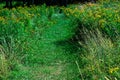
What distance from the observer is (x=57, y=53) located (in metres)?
11.9

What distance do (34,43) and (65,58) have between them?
65.8 inches

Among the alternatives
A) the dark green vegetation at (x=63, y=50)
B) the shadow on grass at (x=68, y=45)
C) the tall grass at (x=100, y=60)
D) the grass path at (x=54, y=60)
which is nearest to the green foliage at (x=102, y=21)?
the dark green vegetation at (x=63, y=50)

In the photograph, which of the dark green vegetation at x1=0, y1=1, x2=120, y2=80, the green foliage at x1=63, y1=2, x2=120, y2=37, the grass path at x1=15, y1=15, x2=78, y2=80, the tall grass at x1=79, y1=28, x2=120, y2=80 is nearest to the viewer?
the tall grass at x1=79, y1=28, x2=120, y2=80

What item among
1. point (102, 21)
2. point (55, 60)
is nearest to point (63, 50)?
point (55, 60)

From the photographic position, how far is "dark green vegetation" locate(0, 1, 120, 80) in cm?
898

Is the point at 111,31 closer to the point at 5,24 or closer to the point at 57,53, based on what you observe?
the point at 57,53

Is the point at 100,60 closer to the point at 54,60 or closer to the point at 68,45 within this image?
the point at 54,60

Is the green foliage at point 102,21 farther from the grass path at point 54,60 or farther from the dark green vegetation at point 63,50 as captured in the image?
the grass path at point 54,60

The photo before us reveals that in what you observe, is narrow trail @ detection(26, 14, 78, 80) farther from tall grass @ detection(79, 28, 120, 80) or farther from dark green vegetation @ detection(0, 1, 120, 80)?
tall grass @ detection(79, 28, 120, 80)

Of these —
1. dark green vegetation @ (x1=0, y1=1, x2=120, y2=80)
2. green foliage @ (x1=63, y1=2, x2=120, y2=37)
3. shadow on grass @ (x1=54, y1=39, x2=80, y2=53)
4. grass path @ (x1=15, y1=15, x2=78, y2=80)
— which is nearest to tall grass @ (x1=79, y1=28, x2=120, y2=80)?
dark green vegetation @ (x1=0, y1=1, x2=120, y2=80)

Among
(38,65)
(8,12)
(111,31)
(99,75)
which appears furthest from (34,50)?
(8,12)

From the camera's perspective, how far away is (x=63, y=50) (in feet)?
40.3

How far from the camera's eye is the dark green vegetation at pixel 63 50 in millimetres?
8981

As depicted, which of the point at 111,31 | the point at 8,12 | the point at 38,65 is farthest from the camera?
the point at 8,12
